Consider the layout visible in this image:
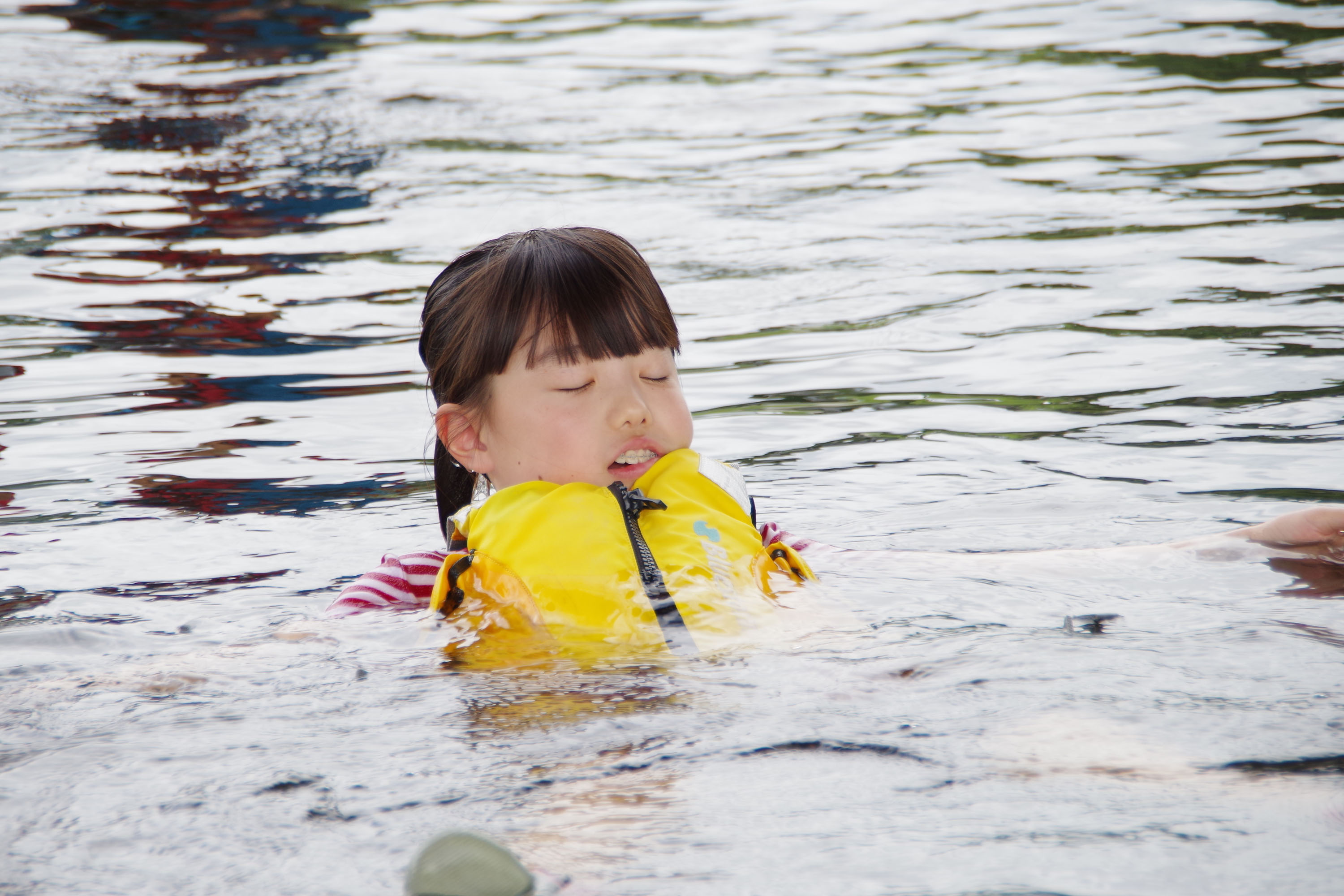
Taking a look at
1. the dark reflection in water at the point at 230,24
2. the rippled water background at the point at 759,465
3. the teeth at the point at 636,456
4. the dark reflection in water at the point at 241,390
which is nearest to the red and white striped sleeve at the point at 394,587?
the rippled water background at the point at 759,465

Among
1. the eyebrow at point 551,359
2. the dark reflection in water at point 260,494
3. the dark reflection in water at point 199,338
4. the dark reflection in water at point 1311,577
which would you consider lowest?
the dark reflection in water at point 260,494

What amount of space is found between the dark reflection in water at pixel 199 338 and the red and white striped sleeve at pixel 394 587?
277cm

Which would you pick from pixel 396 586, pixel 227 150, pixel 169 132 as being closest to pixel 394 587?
pixel 396 586

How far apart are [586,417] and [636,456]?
163mm

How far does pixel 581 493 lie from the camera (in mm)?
2916

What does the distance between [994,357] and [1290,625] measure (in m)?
2.68

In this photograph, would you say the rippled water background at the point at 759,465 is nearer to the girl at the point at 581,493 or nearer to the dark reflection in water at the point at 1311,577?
the dark reflection in water at the point at 1311,577

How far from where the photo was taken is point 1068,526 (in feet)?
11.9

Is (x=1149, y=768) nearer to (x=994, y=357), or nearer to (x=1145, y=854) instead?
(x=1145, y=854)

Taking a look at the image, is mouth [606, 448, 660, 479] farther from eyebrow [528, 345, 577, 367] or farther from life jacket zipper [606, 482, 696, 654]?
eyebrow [528, 345, 577, 367]

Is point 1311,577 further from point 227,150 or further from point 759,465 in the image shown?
point 227,150

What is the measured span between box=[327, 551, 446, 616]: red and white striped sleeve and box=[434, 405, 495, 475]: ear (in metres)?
0.24

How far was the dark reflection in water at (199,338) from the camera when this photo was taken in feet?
18.9

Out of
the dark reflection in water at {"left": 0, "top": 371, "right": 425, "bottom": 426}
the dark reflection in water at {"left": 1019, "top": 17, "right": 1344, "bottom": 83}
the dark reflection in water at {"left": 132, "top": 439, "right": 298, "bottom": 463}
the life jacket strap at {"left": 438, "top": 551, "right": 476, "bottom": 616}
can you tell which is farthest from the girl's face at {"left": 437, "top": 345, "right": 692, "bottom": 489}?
the dark reflection in water at {"left": 1019, "top": 17, "right": 1344, "bottom": 83}
